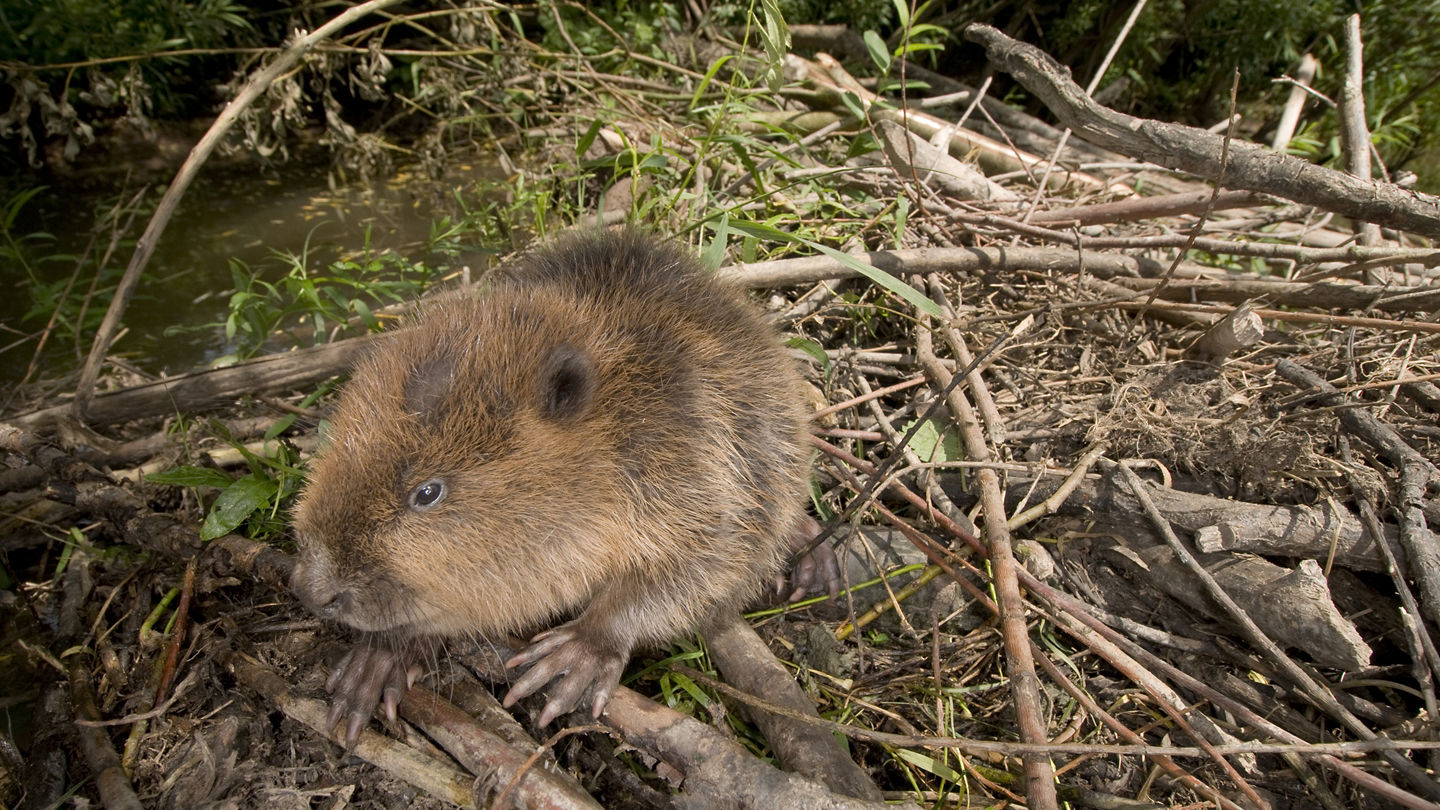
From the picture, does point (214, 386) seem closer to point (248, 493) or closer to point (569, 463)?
point (248, 493)

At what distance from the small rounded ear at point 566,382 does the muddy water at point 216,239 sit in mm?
2290

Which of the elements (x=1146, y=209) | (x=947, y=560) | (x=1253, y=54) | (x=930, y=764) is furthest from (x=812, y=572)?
(x=1253, y=54)

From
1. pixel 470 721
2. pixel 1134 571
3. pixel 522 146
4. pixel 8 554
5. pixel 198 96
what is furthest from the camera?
pixel 198 96

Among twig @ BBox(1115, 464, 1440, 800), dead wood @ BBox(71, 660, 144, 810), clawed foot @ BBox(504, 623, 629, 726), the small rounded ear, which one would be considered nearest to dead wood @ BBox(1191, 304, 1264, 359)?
twig @ BBox(1115, 464, 1440, 800)

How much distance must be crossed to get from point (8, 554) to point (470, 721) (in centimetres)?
216

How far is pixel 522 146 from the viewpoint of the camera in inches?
220

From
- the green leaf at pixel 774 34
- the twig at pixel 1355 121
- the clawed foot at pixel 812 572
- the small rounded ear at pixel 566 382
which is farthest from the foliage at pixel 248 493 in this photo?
the twig at pixel 1355 121

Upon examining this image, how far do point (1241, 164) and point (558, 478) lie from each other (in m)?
2.85

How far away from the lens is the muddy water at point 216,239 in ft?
14.1

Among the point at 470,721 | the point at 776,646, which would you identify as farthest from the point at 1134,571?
the point at 470,721

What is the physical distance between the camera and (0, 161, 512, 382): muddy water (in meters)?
4.31

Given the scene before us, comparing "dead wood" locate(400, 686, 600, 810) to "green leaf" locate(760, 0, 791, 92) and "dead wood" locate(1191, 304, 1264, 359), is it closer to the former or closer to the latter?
"green leaf" locate(760, 0, 791, 92)

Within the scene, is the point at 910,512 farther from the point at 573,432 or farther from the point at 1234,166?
the point at 1234,166

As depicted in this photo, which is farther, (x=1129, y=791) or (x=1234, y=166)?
(x=1234, y=166)
